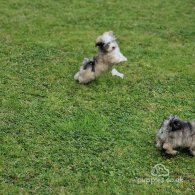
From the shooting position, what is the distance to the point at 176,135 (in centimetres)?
788

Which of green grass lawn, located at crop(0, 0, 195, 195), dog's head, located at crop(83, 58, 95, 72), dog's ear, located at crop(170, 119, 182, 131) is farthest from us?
dog's head, located at crop(83, 58, 95, 72)

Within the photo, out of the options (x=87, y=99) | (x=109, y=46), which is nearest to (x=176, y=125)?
(x=87, y=99)

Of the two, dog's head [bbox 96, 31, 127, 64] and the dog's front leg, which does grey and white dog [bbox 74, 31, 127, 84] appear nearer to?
dog's head [bbox 96, 31, 127, 64]

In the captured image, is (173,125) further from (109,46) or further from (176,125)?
(109,46)

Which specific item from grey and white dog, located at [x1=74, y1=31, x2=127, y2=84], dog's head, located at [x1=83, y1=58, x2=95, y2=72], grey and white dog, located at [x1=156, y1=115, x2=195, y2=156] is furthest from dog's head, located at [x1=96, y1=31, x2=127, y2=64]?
grey and white dog, located at [x1=156, y1=115, x2=195, y2=156]

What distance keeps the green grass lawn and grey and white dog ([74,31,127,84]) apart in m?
0.26

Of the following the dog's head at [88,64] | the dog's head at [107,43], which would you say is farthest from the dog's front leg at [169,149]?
the dog's head at [88,64]

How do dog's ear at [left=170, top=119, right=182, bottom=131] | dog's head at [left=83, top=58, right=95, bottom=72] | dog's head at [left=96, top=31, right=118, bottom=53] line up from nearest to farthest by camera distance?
dog's ear at [left=170, top=119, right=182, bottom=131] → dog's head at [left=96, top=31, right=118, bottom=53] → dog's head at [left=83, top=58, right=95, bottom=72]

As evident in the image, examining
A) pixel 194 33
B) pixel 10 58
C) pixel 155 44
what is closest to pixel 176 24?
pixel 194 33

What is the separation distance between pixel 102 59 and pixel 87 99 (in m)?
0.98

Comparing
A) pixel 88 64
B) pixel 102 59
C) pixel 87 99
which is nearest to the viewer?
pixel 87 99

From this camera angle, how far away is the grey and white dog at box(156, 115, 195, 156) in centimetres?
787

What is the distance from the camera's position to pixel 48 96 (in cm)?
1005

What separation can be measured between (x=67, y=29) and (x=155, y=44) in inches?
109
